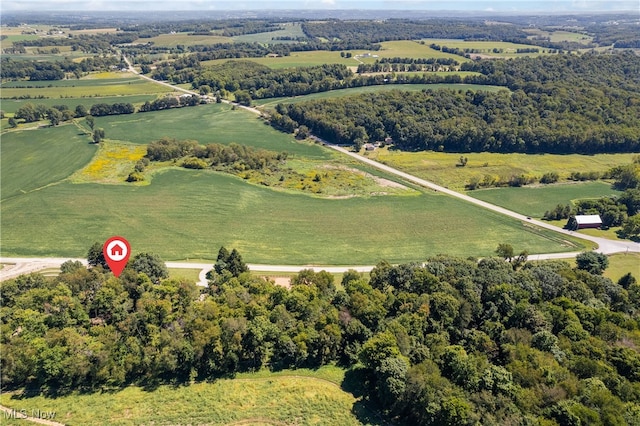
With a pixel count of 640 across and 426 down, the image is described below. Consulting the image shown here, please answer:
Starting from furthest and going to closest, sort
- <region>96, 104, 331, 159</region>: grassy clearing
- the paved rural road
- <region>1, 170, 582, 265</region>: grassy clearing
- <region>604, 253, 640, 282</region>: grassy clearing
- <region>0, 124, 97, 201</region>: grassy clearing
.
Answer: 1. <region>96, 104, 331, 159</region>: grassy clearing
2. <region>0, 124, 97, 201</region>: grassy clearing
3. the paved rural road
4. <region>1, 170, 582, 265</region>: grassy clearing
5. <region>604, 253, 640, 282</region>: grassy clearing

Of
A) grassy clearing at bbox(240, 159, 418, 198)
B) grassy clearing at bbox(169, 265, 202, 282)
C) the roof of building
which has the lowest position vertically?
grassy clearing at bbox(169, 265, 202, 282)

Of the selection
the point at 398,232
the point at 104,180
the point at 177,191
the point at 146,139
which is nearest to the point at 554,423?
the point at 398,232

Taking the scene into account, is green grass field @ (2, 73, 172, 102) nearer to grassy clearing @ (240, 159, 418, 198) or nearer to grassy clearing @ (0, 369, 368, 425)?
grassy clearing @ (240, 159, 418, 198)

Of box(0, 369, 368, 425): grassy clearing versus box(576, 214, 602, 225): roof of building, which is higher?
box(576, 214, 602, 225): roof of building

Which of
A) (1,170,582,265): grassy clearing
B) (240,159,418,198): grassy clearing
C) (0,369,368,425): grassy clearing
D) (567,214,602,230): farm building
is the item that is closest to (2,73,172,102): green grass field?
(1,170,582,265): grassy clearing

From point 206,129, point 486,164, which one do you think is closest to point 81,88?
point 206,129

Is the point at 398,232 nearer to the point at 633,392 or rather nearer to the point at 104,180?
the point at 633,392

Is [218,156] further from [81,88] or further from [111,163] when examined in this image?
[81,88]
